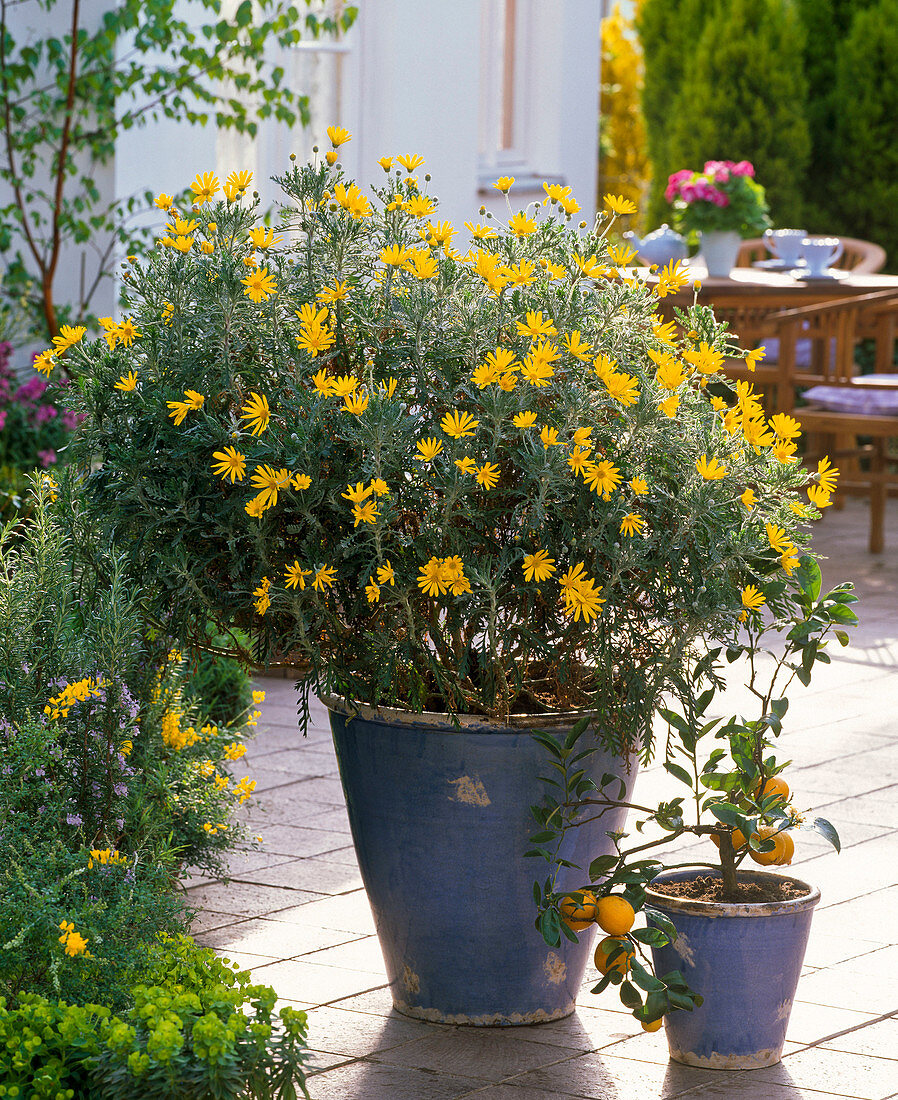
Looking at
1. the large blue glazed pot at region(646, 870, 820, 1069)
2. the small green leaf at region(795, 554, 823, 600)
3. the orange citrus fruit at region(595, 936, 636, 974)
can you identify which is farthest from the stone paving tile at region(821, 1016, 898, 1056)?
the small green leaf at region(795, 554, 823, 600)

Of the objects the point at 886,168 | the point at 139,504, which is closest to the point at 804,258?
the point at 886,168

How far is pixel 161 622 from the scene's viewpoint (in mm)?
2645

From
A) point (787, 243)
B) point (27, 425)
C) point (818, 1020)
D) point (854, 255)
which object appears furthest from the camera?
point (854, 255)

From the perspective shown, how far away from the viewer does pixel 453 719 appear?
2.53m

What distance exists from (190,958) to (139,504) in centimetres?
69

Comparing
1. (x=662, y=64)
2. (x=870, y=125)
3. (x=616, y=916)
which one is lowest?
(x=616, y=916)

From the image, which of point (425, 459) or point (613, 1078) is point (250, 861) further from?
point (425, 459)

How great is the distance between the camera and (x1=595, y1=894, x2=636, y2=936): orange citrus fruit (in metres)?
2.44

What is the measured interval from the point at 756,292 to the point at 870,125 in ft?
11.9

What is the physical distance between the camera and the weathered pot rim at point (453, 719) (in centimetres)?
256

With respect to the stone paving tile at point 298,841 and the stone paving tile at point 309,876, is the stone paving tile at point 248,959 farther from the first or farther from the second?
the stone paving tile at point 298,841

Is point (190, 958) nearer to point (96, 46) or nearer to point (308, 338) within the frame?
point (308, 338)

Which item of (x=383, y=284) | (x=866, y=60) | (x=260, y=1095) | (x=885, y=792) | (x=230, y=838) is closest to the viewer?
(x=260, y=1095)

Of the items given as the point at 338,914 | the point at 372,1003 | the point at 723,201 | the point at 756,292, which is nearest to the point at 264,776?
the point at 338,914
